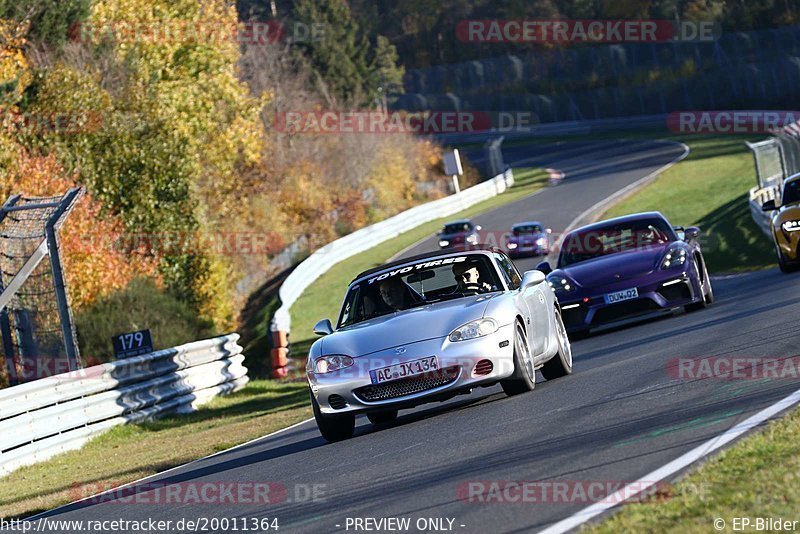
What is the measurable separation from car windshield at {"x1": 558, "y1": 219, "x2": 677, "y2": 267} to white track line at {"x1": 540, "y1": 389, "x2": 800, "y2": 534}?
985cm

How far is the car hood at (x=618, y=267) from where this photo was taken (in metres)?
17.6

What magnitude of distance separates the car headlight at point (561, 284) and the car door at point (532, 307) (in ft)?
15.8

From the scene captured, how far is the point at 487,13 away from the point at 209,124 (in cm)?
7720

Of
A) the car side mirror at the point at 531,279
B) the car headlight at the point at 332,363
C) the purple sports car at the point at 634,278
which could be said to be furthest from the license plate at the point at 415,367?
the purple sports car at the point at 634,278

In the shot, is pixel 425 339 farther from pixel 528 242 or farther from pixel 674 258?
pixel 528 242

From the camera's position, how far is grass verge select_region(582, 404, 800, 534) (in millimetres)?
5777

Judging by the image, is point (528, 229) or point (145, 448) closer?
point (145, 448)

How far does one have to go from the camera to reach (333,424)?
11.5 meters

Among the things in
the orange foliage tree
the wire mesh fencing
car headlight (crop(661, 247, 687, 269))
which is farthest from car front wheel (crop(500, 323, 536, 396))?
the orange foliage tree

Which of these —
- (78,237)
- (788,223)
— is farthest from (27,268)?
(78,237)

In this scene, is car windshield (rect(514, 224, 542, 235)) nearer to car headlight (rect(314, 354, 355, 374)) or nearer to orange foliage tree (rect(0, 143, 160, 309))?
orange foliage tree (rect(0, 143, 160, 309))

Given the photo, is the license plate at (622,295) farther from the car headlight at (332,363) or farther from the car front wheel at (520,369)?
the car headlight at (332,363)

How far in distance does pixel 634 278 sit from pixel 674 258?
2.14ft

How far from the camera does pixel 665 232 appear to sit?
1867 cm
